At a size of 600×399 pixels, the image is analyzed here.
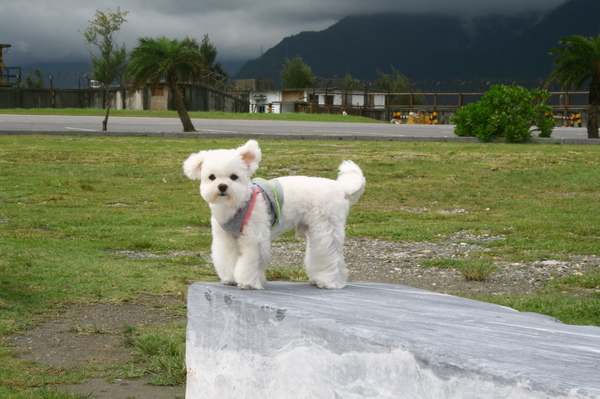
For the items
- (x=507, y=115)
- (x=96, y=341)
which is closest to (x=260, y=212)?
(x=96, y=341)

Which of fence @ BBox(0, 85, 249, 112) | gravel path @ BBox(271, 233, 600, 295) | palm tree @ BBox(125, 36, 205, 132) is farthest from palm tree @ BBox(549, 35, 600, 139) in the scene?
fence @ BBox(0, 85, 249, 112)

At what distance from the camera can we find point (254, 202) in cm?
484

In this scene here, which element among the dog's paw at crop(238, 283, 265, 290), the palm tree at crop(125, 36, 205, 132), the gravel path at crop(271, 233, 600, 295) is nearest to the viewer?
the dog's paw at crop(238, 283, 265, 290)

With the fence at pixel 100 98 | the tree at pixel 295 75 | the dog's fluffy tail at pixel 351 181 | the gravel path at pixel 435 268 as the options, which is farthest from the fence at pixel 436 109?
the dog's fluffy tail at pixel 351 181

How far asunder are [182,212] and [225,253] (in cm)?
700

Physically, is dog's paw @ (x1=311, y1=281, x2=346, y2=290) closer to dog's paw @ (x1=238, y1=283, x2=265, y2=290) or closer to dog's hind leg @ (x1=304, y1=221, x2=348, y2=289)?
dog's hind leg @ (x1=304, y1=221, x2=348, y2=289)

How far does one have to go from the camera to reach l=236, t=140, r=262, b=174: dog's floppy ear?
4.75m

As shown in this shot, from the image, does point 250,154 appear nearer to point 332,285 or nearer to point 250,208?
point 250,208

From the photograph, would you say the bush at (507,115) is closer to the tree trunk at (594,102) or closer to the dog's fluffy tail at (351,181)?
the tree trunk at (594,102)

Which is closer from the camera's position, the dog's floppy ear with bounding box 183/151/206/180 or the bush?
the dog's floppy ear with bounding box 183/151/206/180

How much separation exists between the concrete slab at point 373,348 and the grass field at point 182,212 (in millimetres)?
1393

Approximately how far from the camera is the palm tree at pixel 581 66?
2625 cm

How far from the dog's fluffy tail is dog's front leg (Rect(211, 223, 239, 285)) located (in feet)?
2.86

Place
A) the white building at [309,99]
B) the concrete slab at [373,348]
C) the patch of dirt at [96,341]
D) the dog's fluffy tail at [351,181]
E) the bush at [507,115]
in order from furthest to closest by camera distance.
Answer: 1. the white building at [309,99]
2. the bush at [507,115]
3. the dog's fluffy tail at [351,181]
4. the patch of dirt at [96,341]
5. the concrete slab at [373,348]
